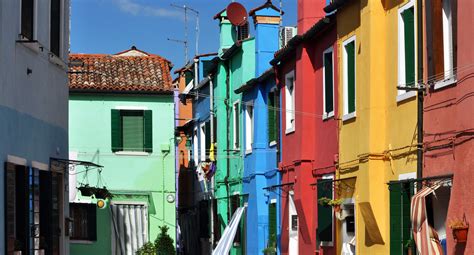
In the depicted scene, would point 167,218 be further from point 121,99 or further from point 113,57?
point 113,57

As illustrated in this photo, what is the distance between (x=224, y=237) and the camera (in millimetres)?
27703

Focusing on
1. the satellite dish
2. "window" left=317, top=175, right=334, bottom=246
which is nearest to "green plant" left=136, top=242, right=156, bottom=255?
the satellite dish

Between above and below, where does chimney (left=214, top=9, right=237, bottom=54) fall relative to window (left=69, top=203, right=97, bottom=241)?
above

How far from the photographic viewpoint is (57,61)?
18844 mm

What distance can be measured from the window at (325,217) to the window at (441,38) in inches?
227

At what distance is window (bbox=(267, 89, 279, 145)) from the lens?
2525cm

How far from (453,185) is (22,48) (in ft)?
24.5

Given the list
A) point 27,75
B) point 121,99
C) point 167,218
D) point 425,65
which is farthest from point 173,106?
point 425,65

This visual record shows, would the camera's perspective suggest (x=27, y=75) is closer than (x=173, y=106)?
Yes

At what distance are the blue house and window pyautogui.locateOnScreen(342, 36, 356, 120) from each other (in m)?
5.98

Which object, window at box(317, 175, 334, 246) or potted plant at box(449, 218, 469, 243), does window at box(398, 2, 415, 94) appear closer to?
potted plant at box(449, 218, 469, 243)

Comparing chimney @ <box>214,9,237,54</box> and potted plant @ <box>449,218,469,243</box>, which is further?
chimney @ <box>214,9,237,54</box>

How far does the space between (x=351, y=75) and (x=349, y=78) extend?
0.11m

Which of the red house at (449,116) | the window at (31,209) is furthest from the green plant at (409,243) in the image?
the window at (31,209)
